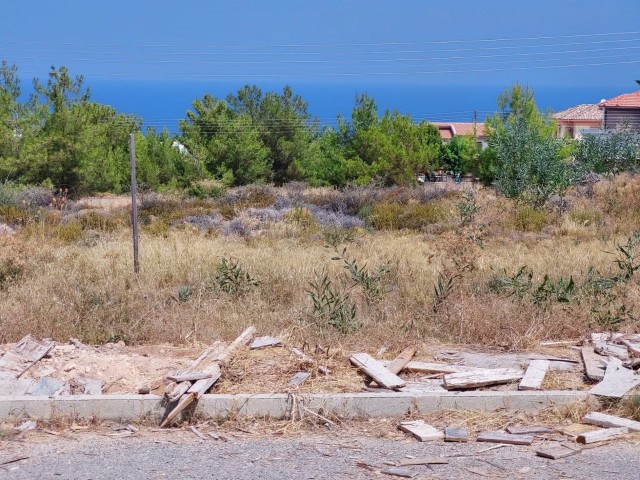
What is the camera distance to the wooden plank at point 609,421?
5074 mm

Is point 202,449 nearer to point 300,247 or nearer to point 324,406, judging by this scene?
point 324,406

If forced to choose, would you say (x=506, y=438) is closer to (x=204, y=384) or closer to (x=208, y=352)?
(x=204, y=384)

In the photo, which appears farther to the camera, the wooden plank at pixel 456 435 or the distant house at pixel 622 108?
the distant house at pixel 622 108

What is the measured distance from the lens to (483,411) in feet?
18.0

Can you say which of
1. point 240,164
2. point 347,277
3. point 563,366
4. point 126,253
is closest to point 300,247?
point 126,253

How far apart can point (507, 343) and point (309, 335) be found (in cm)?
170

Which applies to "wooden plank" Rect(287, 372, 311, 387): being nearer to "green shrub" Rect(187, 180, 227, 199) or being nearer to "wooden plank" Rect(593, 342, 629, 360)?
"wooden plank" Rect(593, 342, 629, 360)

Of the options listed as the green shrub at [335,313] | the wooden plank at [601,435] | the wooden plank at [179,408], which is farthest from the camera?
the green shrub at [335,313]

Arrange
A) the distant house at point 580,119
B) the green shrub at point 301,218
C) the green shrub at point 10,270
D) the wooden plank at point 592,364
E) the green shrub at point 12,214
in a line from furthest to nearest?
the distant house at point 580,119
the green shrub at point 12,214
the green shrub at point 301,218
the green shrub at point 10,270
the wooden plank at point 592,364

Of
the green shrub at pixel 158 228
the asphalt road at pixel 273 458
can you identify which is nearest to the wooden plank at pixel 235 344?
the asphalt road at pixel 273 458

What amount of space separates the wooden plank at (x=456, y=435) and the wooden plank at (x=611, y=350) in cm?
197

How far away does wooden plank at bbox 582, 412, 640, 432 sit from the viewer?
16.6 feet

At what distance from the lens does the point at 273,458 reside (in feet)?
15.5

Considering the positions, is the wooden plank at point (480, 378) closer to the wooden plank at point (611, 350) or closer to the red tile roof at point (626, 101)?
the wooden plank at point (611, 350)
